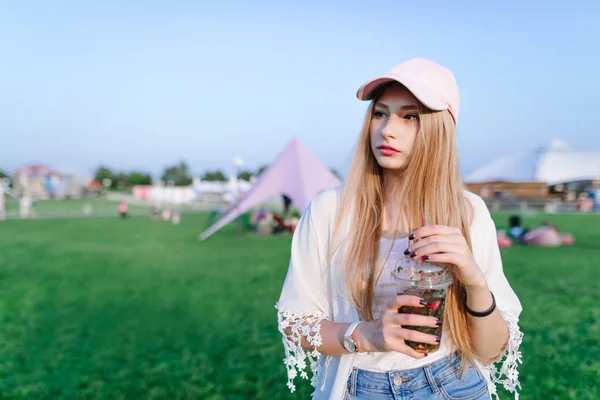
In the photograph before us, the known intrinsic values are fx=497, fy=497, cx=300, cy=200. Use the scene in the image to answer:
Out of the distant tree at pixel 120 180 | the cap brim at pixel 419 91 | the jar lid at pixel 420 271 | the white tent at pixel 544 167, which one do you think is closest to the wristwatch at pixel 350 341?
the jar lid at pixel 420 271

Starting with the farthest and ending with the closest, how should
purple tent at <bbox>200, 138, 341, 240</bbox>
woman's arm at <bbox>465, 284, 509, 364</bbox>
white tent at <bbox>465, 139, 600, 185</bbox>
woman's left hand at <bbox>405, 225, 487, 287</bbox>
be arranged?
white tent at <bbox>465, 139, 600, 185</bbox> → purple tent at <bbox>200, 138, 341, 240</bbox> → woman's arm at <bbox>465, 284, 509, 364</bbox> → woman's left hand at <bbox>405, 225, 487, 287</bbox>

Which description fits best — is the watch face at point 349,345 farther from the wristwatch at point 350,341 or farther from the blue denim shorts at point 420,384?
the blue denim shorts at point 420,384

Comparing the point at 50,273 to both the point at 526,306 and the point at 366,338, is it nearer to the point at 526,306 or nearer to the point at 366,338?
the point at 526,306

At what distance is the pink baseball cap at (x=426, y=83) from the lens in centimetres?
134

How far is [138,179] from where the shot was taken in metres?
88.6

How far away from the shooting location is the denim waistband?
1.35 metres

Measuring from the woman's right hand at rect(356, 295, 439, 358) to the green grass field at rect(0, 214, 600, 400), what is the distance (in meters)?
2.83

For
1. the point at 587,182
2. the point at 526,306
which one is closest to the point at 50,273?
the point at 526,306

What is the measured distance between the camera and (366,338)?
129cm

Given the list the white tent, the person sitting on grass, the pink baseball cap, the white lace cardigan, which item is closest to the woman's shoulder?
the white lace cardigan

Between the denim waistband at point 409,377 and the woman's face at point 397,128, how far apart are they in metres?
0.57

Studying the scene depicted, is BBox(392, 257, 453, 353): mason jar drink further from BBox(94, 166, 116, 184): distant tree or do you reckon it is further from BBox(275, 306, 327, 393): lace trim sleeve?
BBox(94, 166, 116, 184): distant tree

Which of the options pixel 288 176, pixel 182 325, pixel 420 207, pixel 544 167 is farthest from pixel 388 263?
pixel 544 167

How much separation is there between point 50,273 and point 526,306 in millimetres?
8116
